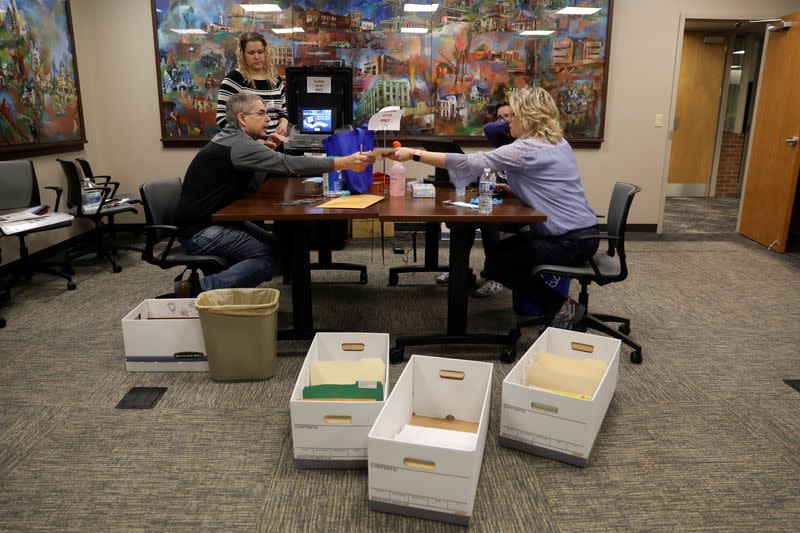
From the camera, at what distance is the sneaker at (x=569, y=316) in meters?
2.96

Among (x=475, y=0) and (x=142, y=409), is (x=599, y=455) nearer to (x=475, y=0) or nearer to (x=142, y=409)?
(x=142, y=409)

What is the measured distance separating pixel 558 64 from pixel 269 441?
180 inches

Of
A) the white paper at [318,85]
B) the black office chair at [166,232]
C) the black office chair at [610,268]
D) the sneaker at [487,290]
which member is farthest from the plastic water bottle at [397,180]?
the white paper at [318,85]

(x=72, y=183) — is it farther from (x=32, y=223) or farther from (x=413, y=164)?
(x=413, y=164)

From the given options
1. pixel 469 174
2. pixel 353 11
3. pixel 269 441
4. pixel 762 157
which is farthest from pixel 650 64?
pixel 269 441

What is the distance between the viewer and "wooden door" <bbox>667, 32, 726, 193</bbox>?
25.1 feet

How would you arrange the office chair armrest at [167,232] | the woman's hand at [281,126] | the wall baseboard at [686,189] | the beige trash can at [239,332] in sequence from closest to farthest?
the beige trash can at [239,332]
the office chair armrest at [167,232]
the woman's hand at [281,126]
the wall baseboard at [686,189]

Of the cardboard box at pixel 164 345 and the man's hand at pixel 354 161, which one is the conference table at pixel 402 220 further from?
the cardboard box at pixel 164 345

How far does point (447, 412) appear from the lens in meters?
2.17

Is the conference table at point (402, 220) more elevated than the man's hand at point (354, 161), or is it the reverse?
the man's hand at point (354, 161)

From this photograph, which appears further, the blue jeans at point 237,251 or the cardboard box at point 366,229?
the cardboard box at point 366,229

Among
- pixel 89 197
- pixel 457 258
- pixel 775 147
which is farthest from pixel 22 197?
pixel 775 147

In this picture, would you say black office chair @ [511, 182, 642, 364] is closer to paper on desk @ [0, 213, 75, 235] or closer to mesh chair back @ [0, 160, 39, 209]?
paper on desk @ [0, 213, 75, 235]

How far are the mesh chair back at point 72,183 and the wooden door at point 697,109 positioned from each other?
7.17 meters
